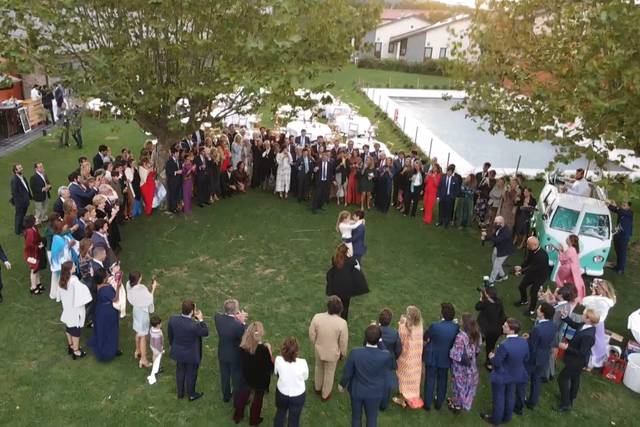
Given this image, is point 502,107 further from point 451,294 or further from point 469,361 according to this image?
point 469,361

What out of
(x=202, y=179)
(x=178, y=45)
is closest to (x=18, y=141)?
(x=202, y=179)

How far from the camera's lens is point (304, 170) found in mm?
14336

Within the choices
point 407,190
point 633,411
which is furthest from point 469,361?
point 407,190

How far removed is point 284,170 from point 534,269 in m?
7.23

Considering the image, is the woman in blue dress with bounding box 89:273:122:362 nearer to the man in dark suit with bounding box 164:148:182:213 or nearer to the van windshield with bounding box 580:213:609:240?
the man in dark suit with bounding box 164:148:182:213

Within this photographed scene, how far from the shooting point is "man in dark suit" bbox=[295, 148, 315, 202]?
1434cm

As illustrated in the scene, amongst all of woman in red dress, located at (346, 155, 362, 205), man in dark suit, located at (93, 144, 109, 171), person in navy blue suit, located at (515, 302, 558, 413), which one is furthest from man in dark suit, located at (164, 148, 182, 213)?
person in navy blue suit, located at (515, 302, 558, 413)

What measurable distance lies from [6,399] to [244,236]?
6.36 m

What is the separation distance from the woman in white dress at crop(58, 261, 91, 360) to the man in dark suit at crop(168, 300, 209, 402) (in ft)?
5.41

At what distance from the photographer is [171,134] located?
13062 mm

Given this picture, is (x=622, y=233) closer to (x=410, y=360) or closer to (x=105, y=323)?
(x=410, y=360)

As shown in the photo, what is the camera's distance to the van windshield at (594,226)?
452 inches

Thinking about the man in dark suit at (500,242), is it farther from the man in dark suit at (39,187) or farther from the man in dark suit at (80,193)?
the man in dark suit at (39,187)


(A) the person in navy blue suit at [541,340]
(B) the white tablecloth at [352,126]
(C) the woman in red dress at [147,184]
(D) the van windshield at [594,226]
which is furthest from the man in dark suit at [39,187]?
(B) the white tablecloth at [352,126]
